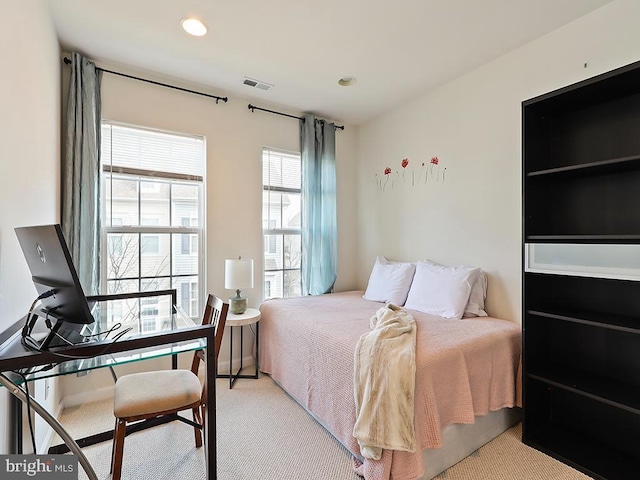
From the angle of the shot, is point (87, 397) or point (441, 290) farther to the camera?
point (441, 290)

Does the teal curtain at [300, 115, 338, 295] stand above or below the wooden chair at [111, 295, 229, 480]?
above

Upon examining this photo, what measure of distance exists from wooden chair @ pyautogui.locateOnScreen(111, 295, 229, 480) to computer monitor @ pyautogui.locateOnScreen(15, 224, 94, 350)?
47 centimetres

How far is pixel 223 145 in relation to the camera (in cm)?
314

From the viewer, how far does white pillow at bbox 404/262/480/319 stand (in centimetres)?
251

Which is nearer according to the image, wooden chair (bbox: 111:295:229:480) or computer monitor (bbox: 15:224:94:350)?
computer monitor (bbox: 15:224:94:350)

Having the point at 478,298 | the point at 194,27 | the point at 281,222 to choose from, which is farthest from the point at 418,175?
the point at 194,27

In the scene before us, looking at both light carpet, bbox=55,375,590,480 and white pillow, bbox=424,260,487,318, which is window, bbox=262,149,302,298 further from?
white pillow, bbox=424,260,487,318

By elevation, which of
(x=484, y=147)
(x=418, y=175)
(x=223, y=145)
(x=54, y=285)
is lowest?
(x=54, y=285)

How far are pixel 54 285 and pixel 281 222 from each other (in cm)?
244

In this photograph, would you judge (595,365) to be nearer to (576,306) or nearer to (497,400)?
(576,306)

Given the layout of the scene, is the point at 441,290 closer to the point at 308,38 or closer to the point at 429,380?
the point at 429,380


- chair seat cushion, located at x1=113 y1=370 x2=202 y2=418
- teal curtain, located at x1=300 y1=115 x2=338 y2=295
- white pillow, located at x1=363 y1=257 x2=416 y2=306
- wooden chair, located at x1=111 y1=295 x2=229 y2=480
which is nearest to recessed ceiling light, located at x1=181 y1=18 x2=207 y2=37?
teal curtain, located at x1=300 y1=115 x2=338 y2=295

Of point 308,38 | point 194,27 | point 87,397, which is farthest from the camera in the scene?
point 87,397

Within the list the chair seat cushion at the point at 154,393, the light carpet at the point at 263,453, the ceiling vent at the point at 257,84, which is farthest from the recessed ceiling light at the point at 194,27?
the light carpet at the point at 263,453
